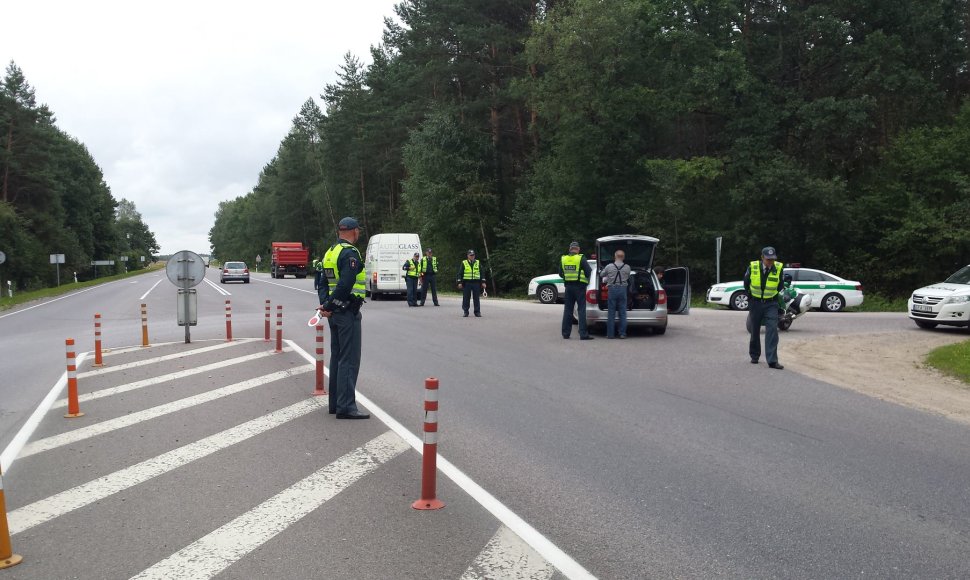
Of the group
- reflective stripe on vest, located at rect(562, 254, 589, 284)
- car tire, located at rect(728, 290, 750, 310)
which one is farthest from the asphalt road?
car tire, located at rect(728, 290, 750, 310)

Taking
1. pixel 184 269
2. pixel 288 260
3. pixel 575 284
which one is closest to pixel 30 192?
pixel 288 260

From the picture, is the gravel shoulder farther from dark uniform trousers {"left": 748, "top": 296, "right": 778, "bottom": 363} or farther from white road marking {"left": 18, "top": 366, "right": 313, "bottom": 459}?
white road marking {"left": 18, "top": 366, "right": 313, "bottom": 459}

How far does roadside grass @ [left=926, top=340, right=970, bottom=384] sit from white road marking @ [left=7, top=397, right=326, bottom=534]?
30.3 feet

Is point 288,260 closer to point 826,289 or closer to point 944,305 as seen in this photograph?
point 826,289

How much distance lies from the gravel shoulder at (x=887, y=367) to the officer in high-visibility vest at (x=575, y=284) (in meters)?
3.77

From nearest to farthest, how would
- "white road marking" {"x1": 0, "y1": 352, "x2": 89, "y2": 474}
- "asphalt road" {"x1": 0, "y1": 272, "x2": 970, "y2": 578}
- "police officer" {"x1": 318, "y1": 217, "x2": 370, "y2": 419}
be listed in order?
1. "asphalt road" {"x1": 0, "y1": 272, "x2": 970, "y2": 578}
2. "white road marking" {"x1": 0, "y1": 352, "x2": 89, "y2": 474}
3. "police officer" {"x1": 318, "y1": 217, "x2": 370, "y2": 419}

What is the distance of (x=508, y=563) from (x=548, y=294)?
79.2 feet

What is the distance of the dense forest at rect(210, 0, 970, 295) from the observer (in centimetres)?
3058

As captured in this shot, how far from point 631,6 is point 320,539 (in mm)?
33896

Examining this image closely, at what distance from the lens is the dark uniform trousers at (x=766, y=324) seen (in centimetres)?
1125

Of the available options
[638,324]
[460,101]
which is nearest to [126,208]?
[460,101]

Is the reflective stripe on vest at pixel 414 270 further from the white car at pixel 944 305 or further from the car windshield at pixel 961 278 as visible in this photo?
the car windshield at pixel 961 278

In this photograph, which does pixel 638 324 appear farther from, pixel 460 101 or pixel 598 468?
pixel 460 101

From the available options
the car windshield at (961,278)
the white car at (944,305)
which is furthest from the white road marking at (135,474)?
the car windshield at (961,278)
